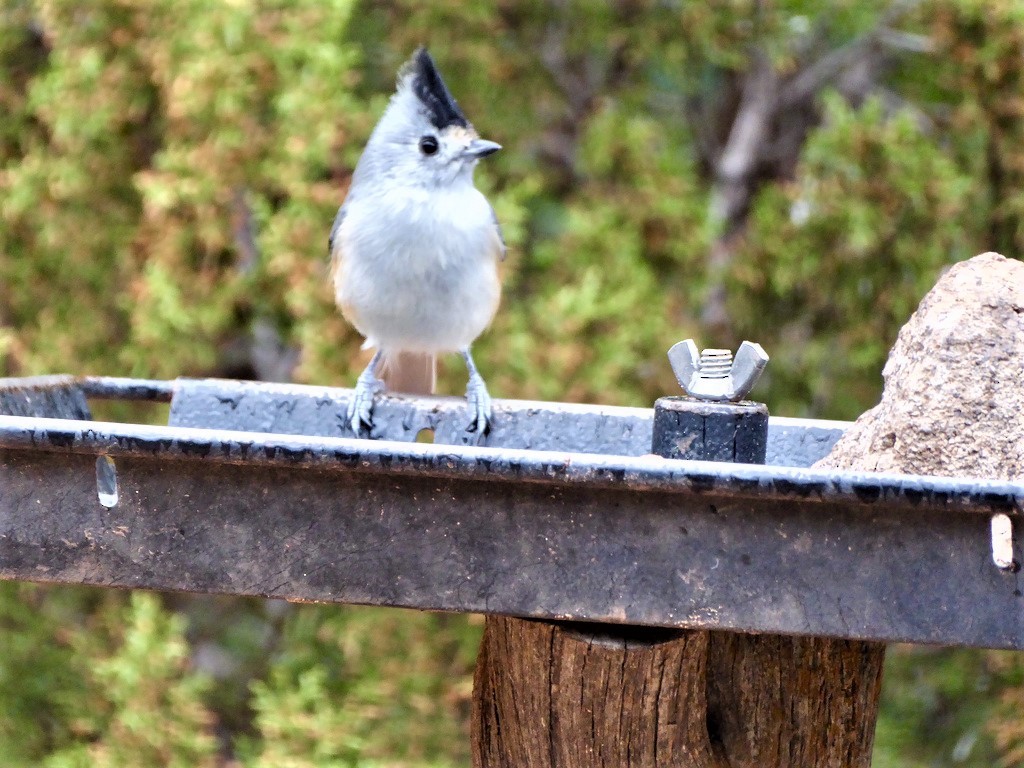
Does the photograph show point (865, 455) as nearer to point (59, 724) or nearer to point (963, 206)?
point (963, 206)

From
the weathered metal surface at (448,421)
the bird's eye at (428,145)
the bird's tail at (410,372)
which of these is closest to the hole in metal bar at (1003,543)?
the weathered metal surface at (448,421)

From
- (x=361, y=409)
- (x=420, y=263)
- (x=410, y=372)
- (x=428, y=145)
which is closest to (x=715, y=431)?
(x=361, y=409)

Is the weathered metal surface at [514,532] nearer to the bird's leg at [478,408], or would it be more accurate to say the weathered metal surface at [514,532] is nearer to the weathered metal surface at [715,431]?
the weathered metal surface at [715,431]

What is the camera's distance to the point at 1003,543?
1418 mm

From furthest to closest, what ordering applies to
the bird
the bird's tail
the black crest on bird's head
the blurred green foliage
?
the blurred green foliage, the bird's tail, the bird, the black crest on bird's head

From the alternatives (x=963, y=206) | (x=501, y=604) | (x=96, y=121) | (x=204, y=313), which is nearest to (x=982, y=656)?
(x=963, y=206)

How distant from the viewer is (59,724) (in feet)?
12.2

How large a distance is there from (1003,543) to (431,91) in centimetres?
155

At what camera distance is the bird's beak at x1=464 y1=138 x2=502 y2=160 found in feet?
8.70

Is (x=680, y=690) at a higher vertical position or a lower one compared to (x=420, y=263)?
lower

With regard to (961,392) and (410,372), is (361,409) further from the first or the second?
(961,392)

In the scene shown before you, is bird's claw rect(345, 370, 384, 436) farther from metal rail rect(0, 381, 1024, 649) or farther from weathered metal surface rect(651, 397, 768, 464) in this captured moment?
metal rail rect(0, 381, 1024, 649)

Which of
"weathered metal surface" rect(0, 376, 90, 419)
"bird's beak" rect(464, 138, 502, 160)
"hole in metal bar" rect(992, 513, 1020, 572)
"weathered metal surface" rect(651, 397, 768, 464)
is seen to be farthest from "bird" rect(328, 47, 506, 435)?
"hole in metal bar" rect(992, 513, 1020, 572)

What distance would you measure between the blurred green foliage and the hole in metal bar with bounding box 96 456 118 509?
1.69 m
